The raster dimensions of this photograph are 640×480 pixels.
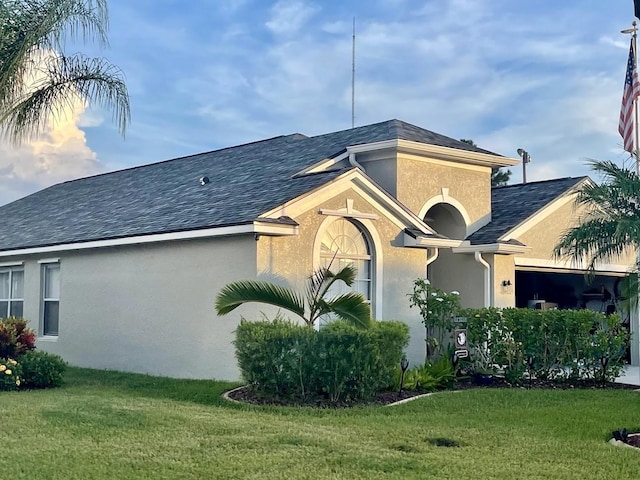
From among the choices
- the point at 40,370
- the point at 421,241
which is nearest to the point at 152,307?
the point at 40,370

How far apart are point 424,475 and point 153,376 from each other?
9384mm

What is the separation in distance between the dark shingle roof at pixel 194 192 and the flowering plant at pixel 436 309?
2.83 m

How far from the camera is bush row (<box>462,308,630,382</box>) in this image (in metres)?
14.7

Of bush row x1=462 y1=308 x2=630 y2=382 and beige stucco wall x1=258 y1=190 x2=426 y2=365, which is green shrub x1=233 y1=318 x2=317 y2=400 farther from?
bush row x1=462 y1=308 x2=630 y2=382

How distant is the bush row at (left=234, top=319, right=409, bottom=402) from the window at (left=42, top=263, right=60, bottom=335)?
8567 millimetres

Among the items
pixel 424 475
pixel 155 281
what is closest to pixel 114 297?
pixel 155 281

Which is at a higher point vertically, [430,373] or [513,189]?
[513,189]

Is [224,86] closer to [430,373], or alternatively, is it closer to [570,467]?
[430,373]

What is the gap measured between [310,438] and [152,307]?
7.98 m

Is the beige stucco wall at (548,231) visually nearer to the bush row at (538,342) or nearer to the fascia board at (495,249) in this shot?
the fascia board at (495,249)

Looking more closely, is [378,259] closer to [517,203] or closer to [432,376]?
[432,376]

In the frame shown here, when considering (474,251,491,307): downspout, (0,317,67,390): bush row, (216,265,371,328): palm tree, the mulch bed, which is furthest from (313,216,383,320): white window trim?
(0,317,67,390): bush row

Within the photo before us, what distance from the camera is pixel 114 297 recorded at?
17281mm

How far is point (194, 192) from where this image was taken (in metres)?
18.3
